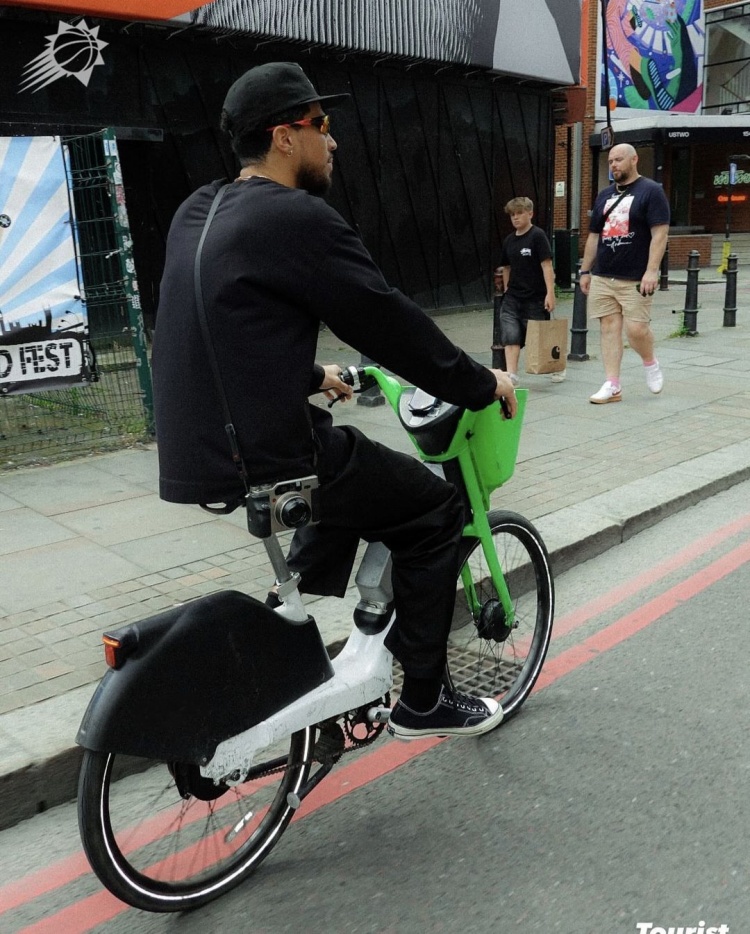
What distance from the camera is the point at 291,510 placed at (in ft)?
7.82

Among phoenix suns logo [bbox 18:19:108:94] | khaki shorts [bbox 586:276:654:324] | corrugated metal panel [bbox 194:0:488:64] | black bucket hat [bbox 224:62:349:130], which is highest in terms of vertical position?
corrugated metal panel [bbox 194:0:488:64]

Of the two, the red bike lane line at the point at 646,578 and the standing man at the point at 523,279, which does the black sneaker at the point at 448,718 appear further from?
the standing man at the point at 523,279

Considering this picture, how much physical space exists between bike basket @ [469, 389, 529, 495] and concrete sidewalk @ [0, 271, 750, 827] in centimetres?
114

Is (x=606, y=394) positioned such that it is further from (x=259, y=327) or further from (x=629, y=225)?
(x=259, y=327)

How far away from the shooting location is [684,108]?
1057 inches

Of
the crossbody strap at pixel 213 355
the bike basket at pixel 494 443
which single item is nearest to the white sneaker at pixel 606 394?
the bike basket at pixel 494 443

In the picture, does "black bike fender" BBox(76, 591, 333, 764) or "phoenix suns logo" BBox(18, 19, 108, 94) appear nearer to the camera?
"black bike fender" BBox(76, 591, 333, 764)

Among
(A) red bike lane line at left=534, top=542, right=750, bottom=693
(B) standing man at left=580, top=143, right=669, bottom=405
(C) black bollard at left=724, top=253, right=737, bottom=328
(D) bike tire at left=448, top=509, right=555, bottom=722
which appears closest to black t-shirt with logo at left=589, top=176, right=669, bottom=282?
(B) standing man at left=580, top=143, right=669, bottom=405

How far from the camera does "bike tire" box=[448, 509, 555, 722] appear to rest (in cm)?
335

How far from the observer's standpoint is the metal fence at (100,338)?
6.85m

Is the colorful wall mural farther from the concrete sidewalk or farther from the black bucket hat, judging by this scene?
the black bucket hat

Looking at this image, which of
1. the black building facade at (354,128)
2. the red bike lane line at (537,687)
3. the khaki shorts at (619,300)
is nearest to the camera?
the red bike lane line at (537,687)

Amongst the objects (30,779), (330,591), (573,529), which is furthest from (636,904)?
(573,529)

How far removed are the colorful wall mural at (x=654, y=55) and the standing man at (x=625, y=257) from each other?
16.3m
